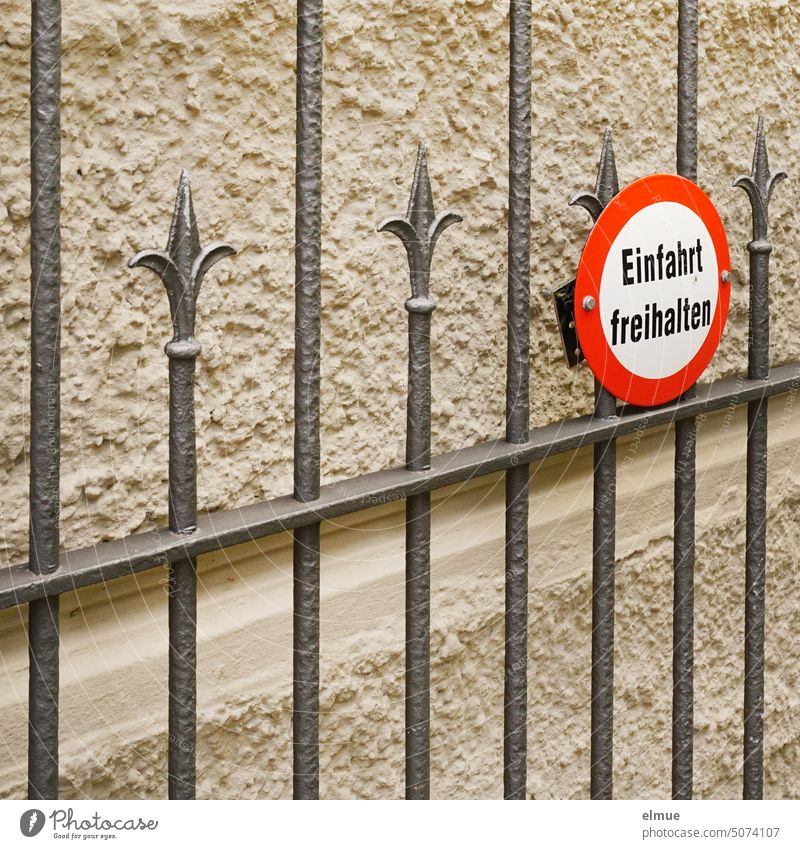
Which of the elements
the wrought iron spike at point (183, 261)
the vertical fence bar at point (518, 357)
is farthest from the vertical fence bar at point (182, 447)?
the vertical fence bar at point (518, 357)

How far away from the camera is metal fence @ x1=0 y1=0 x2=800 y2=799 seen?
815 millimetres

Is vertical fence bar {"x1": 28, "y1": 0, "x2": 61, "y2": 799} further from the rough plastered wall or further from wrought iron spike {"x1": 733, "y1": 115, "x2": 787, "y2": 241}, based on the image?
wrought iron spike {"x1": 733, "y1": 115, "x2": 787, "y2": 241}

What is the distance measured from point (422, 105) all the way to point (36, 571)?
0.57 meters

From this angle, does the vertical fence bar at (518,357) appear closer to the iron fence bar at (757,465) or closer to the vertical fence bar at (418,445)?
the vertical fence bar at (418,445)

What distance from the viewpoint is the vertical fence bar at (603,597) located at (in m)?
1.17

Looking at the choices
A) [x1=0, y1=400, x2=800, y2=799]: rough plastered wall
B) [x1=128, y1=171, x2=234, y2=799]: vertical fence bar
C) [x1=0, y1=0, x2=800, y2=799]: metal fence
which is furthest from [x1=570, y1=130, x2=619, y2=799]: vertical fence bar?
[x1=128, y1=171, x2=234, y2=799]: vertical fence bar

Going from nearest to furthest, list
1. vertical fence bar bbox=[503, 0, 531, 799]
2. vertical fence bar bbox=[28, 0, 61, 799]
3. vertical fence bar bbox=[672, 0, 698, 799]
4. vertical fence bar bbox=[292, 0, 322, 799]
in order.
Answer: vertical fence bar bbox=[28, 0, 61, 799], vertical fence bar bbox=[292, 0, 322, 799], vertical fence bar bbox=[503, 0, 531, 799], vertical fence bar bbox=[672, 0, 698, 799]

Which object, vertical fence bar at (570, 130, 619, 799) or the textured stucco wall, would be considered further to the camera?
vertical fence bar at (570, 130, 619, 799)

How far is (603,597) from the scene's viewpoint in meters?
1.21

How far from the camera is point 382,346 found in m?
1.17

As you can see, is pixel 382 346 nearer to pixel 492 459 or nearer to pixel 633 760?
pixel 492 459

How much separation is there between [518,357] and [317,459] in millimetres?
215

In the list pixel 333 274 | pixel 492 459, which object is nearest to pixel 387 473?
pixel 492 459

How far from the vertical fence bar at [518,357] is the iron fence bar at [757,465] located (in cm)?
27
